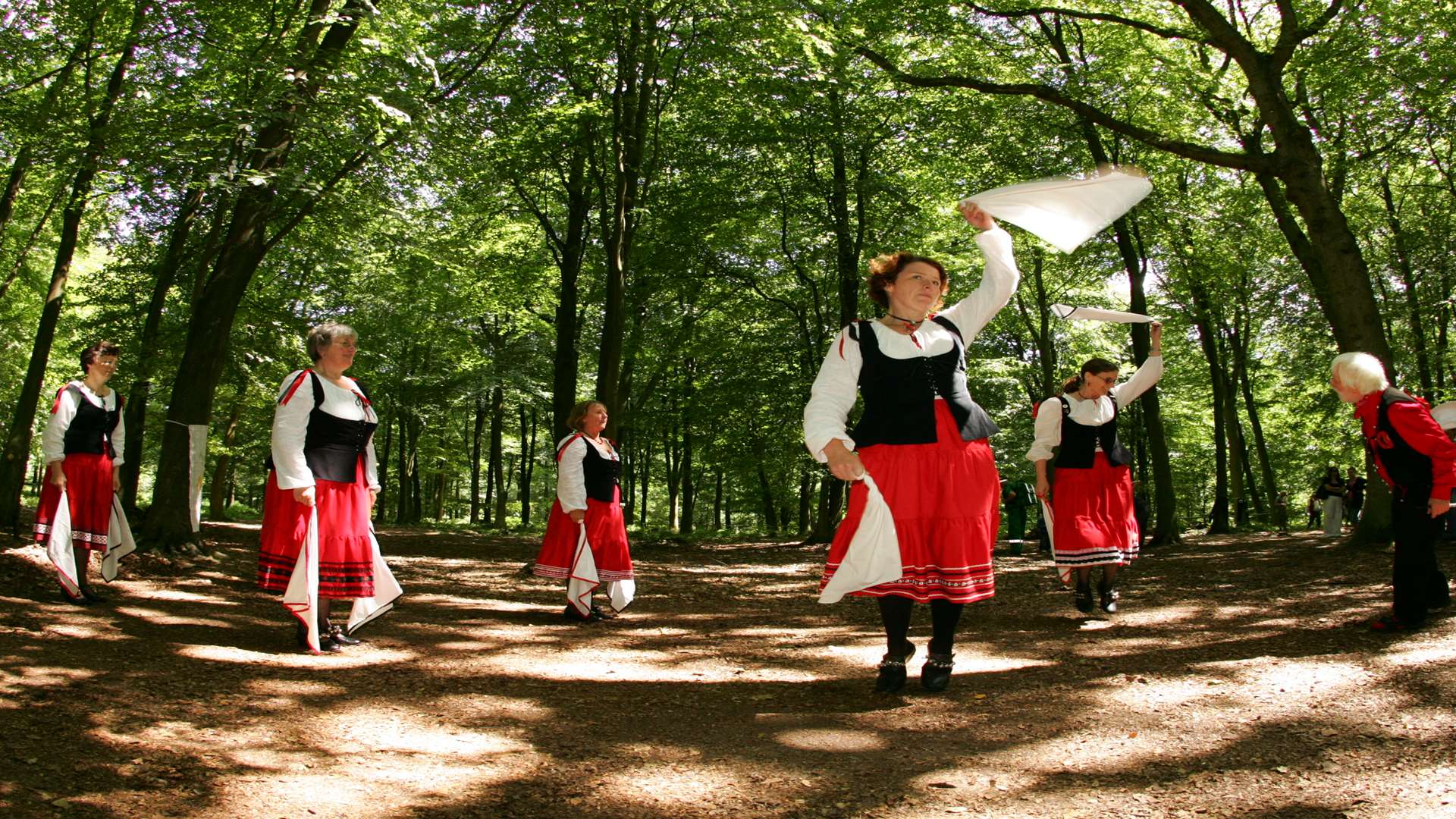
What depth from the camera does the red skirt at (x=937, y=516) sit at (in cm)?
460

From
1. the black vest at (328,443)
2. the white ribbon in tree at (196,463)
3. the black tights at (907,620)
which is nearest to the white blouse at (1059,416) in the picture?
the black tights at (907,620)

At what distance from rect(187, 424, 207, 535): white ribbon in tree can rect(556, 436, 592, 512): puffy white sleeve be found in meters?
4.19

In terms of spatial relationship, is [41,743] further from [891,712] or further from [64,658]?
[891,712]

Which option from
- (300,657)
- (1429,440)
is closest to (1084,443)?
(1429,440)

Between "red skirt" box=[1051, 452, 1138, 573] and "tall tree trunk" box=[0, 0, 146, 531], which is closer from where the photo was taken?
"red skirt" box=[1051, 452, 1138, 573]

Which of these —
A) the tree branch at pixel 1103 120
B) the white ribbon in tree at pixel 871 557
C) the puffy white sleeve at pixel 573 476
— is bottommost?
the white ribbon in tree at pixel 871 557

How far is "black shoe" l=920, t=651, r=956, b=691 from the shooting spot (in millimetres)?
4812

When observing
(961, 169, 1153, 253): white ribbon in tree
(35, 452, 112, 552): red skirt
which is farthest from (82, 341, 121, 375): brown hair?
(961, 169, 1153, 253): white ribbon in tree

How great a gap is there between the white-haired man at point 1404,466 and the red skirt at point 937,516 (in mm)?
2645

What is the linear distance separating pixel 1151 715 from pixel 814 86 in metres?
13.5

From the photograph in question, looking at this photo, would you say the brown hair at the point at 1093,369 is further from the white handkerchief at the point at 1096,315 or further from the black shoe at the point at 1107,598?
the black shoe at the point at 1107,598

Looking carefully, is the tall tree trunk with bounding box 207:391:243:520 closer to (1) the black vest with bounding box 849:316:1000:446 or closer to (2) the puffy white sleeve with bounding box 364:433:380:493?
(2) the puffy white sleeve with bounding box 364:433:380:493

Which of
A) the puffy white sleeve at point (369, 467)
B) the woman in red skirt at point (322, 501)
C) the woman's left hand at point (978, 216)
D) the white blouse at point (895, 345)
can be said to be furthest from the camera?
the puffy white sleeve at point (369, 467)

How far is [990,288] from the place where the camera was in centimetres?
501
